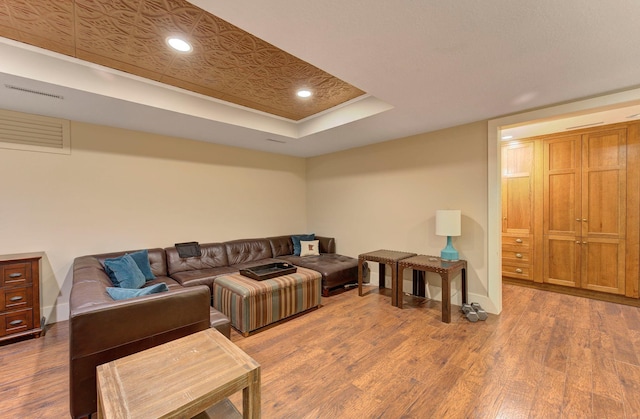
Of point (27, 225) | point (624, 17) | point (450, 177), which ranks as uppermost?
point (624, 17)

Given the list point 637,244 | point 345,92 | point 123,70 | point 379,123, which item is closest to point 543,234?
point 637,244

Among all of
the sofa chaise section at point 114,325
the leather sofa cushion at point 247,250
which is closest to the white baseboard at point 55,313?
the sofa chaise section at point 114,325

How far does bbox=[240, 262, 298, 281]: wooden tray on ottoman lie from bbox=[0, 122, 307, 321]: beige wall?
1.45 m

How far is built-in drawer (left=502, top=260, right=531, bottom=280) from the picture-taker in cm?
424

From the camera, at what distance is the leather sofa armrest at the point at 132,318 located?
4.84 ft

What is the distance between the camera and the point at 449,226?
10.7ft

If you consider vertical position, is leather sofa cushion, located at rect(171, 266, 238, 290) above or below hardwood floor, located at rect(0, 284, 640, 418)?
above

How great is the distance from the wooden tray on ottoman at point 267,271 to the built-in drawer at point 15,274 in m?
2.06

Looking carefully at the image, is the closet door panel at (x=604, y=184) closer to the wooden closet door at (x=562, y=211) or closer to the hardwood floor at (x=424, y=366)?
the wooden closet door at (x=562, y=211)

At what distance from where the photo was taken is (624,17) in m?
1.50

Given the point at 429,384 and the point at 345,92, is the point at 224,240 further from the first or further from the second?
the point at 429,384

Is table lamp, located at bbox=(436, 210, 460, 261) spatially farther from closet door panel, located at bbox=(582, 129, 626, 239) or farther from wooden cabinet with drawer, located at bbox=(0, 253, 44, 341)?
wooden cabinet with drawer, located at bbox=(0, 253, 44, 341)

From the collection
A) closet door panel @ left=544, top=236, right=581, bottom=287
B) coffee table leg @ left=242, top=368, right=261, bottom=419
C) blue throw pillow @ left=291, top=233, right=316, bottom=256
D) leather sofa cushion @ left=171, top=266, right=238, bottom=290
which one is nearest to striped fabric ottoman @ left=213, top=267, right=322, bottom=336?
leather sofa cushion @ left=171, top=266, right=238, bottom=290

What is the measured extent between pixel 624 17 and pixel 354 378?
296 centimetres
